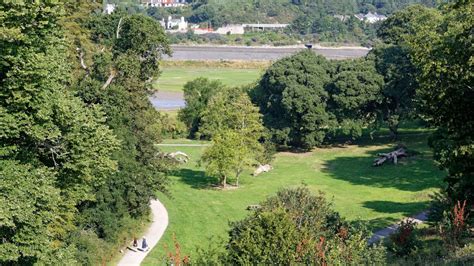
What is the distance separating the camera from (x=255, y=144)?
4359 centimetres

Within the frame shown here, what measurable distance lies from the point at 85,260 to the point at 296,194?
354 inches

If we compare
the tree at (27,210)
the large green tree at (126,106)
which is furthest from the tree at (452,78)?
the large green tree at (126,106)

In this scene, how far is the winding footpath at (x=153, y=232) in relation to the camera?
1071 inches

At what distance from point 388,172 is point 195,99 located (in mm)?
26160

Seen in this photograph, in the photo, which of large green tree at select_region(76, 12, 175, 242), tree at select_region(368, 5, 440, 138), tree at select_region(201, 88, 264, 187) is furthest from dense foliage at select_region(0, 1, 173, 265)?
tree at select_region(368, 5, 440, 138)

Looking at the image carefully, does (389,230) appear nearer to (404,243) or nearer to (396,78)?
(404,243)

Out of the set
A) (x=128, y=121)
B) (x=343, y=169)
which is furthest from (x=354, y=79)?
(x=128, y=121)

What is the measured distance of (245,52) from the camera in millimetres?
153500

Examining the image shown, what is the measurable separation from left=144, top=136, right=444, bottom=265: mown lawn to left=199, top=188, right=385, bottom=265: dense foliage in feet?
24.7

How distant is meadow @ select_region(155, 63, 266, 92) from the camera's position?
101000mm

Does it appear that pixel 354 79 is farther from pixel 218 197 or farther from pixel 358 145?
pixel 218 197

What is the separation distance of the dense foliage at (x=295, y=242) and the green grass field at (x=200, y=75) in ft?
250

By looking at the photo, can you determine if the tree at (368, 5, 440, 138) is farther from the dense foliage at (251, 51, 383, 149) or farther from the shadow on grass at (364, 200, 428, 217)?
the shadow on grass at (364, 200, 428, 217)

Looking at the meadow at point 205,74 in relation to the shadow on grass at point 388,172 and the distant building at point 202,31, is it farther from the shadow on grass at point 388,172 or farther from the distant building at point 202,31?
the distant building at point 202,31
